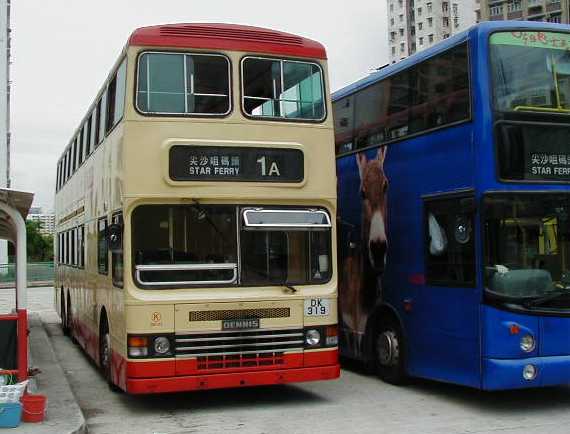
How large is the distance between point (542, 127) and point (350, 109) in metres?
4.08

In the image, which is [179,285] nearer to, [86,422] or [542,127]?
[86,422]

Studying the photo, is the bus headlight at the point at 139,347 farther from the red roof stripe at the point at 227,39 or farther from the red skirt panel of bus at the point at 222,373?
the red roof stripe at the point at 227,39

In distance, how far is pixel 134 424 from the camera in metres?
8.72

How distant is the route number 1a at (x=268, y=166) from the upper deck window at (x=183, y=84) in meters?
0.73

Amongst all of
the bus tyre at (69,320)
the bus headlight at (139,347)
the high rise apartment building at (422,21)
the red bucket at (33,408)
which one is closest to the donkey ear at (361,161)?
the bus headlight at (139,347)

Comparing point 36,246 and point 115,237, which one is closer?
point 115,237

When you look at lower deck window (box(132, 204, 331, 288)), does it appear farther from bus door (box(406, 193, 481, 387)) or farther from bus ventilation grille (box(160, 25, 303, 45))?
bus ventilation grille (box(160, 25, 303, 45))

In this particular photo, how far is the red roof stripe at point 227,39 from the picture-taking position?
9.23 metres

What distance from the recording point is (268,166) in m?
9.41

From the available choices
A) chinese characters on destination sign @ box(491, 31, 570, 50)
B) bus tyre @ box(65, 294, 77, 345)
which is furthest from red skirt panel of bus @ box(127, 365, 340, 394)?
bus tyre @ box(65, 294, 77, 345)

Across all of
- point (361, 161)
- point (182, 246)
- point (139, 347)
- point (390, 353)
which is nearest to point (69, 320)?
point (361, 161)

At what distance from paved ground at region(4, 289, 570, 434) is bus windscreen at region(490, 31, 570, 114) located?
3.42m

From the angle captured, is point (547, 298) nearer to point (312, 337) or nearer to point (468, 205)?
point (468, 205)

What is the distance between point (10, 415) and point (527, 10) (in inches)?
Result: 3117
